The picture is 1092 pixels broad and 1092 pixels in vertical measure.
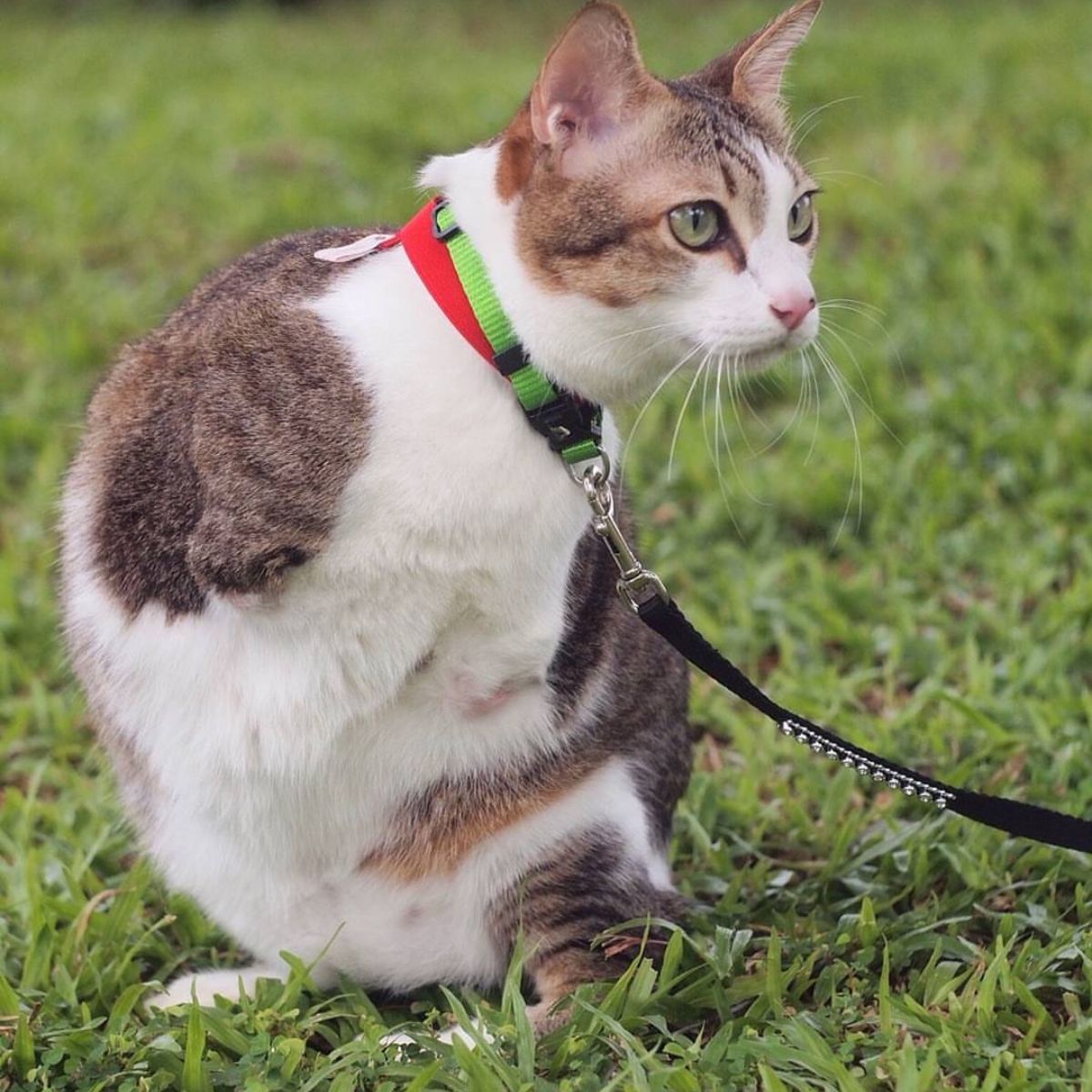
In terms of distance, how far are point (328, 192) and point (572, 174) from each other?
→ 3.66m

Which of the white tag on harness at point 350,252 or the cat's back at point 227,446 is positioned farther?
the white tag on harness at point 350,252

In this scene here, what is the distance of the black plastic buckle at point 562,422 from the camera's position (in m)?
2.07

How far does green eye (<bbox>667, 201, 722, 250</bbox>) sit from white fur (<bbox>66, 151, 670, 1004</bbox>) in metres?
0.21

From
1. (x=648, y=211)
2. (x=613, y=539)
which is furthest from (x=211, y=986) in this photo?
(x=648, y=211)

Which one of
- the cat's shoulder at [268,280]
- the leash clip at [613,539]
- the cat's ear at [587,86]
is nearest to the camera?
the cat's ear at [587,86]

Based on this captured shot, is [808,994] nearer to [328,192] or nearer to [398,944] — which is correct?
[398,944]

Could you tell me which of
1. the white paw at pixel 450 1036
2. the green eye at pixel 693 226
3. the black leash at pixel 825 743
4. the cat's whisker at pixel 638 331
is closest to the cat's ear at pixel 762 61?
the green eye at pixel 693 226

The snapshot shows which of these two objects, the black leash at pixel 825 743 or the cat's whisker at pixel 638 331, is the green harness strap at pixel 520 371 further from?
the black leash at pixel 825 743

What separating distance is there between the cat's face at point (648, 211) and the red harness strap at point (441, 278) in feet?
0.33

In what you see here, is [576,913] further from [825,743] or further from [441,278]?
[441,278]

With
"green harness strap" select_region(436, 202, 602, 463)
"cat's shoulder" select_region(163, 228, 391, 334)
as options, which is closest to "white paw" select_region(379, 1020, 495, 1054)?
"green harness strap" select_region(436, 202, 602, 463)

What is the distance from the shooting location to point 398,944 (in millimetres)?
2426

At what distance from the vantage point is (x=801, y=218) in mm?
2191

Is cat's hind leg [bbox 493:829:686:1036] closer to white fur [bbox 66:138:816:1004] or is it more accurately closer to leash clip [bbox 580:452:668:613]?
white fur [bbox 66:138:816:1004]
